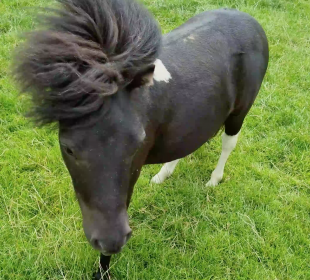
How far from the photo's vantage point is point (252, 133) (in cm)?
392

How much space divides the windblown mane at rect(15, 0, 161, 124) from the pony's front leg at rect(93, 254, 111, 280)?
106 centimetres

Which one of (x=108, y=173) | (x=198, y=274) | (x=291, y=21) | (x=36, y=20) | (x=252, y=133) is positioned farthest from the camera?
(x=291, y=21)

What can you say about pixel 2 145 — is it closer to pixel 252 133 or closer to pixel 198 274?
pixel 198 274

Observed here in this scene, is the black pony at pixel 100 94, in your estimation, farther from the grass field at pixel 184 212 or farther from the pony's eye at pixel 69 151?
the grass field at pixel 184 212

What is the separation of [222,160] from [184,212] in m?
0.59

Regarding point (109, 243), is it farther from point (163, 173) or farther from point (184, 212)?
point (163, 173)

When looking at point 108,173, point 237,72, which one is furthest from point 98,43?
point 237,72

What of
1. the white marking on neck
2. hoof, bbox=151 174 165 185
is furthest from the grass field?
the white marking on neck

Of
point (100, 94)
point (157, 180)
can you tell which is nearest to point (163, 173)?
point (157, 180)

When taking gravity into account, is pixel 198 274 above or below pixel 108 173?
below

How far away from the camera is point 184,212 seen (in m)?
3.01

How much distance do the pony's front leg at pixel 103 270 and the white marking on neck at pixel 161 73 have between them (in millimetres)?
1106

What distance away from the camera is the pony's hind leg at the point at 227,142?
2.99 metres

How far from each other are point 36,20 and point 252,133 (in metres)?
2.75
